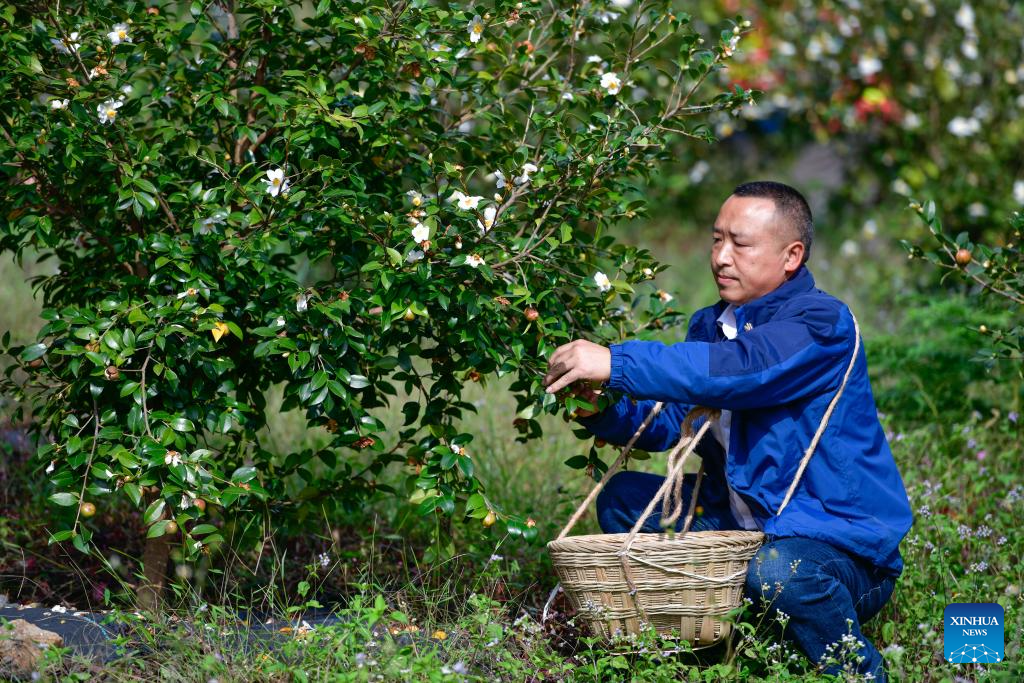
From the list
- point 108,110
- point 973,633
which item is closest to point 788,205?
point 973,633

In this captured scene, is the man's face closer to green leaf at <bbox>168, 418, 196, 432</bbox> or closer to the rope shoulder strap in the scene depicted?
the rope shoulder strap

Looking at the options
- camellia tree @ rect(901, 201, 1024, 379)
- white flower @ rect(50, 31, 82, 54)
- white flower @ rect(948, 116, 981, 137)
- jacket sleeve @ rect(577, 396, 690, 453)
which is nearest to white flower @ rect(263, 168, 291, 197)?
white flower @ rect(50, 31, 82, 54)

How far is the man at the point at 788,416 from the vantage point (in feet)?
8.02

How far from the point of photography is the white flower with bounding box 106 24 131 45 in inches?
104

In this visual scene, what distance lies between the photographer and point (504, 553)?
3410 mm

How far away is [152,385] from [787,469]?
1.53m

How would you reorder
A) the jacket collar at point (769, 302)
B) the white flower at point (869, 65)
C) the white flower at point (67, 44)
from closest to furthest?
the white flower at point (67, 44) → the jacket collar at point (769, 302) → the white flower at point (869, 65)

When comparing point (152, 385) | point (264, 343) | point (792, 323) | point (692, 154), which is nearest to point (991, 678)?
point (792, 323)

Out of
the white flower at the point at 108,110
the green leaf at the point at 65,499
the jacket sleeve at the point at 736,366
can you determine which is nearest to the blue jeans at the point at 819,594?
the jacket sleeve at the point at 736,366

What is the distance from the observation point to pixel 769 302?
2.73 m

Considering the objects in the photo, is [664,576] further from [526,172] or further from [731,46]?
[731,46]

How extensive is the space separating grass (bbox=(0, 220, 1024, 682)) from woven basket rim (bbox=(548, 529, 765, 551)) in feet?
0.70

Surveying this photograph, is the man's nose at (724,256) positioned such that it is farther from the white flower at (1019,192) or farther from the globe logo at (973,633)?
the white flower at (1019,192)

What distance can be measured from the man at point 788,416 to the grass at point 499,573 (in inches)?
5.7
